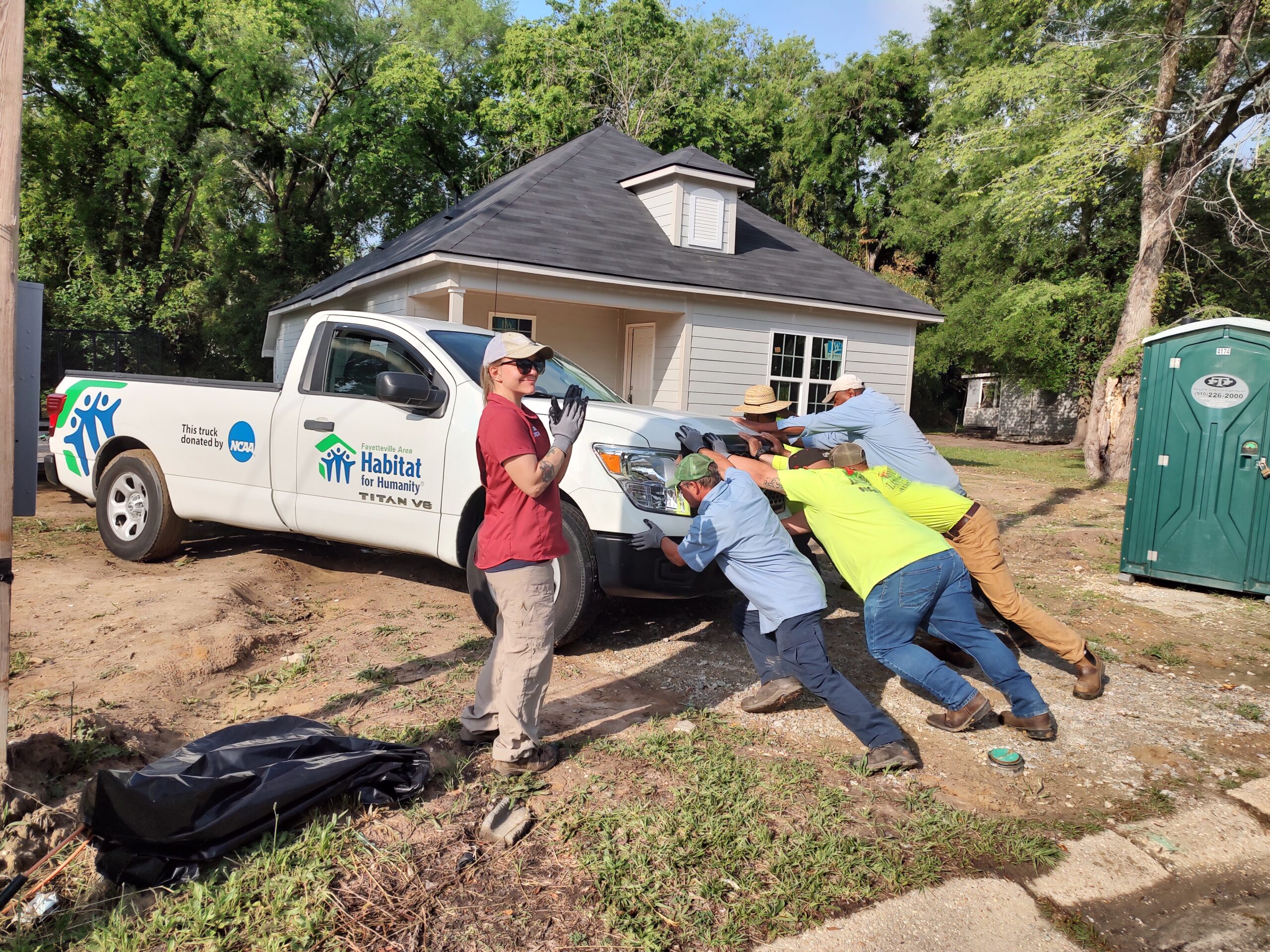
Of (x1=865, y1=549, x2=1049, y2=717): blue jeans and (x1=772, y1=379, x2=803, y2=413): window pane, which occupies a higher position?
(x1=772, y1=379, x2=803, y2=413): window pane

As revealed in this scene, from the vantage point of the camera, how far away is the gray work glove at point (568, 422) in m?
3.37

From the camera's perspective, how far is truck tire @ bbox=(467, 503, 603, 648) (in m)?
4.87

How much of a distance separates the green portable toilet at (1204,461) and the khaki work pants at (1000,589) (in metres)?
3.70

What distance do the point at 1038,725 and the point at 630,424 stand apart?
2.60 metres

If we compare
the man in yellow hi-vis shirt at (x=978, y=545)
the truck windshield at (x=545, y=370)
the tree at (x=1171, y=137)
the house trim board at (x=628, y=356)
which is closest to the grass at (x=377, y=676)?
the truck windshield at (x=545, y=370)

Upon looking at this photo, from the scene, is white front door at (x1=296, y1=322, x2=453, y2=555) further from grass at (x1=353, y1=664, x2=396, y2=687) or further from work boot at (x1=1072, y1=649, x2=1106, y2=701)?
work boot at (x1=1072, y1=649, x2=1106, y2=701)

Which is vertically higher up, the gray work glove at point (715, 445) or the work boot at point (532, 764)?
the gray work glove at point (715, 445)

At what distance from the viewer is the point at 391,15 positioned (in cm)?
3191

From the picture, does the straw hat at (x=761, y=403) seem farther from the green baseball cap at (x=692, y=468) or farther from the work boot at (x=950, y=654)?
the work boot at (x=950, y=654)

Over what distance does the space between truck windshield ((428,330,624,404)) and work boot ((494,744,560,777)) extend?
2467 millimetres

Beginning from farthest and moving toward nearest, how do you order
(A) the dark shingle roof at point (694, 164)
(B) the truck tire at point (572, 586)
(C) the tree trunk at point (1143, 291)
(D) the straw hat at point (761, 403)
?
1. (C) the tree trunk at point (1143, 291)
2. (A) the dark shingle roof at point (694, 164)
3. (D) the straw hat at point (761, 403)
4. (B) the truck tire at point (572, 586)

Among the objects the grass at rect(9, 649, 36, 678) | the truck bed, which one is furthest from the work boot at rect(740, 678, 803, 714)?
the truck bed

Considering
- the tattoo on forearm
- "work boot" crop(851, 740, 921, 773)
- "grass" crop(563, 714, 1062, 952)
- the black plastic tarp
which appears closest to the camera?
the black plastic tarp

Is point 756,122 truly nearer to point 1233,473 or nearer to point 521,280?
point 521,280
